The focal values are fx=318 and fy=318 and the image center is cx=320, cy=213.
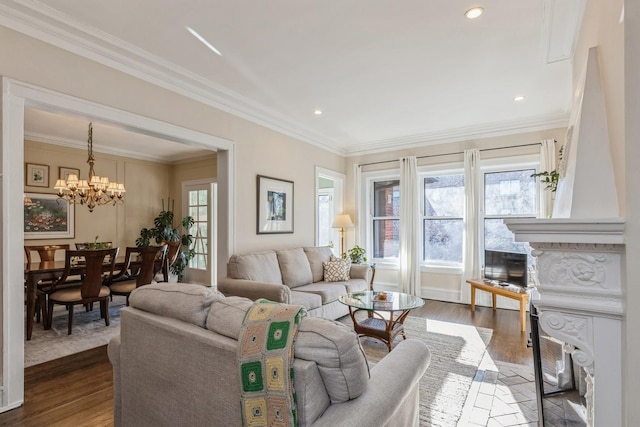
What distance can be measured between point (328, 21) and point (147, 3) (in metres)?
1.23

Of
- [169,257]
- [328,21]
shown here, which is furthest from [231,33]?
[169,257]

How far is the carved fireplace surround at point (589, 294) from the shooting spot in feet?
3.93

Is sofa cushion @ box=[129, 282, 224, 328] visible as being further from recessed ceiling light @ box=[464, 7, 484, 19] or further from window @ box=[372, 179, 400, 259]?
window @ box=[372, 179, 400, 259]

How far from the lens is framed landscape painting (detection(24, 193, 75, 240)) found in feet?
16.3

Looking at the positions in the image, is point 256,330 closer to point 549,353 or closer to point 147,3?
point 549,353

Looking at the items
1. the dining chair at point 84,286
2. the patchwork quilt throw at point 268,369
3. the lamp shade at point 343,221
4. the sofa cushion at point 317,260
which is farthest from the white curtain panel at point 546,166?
the dining chair at point 84,286

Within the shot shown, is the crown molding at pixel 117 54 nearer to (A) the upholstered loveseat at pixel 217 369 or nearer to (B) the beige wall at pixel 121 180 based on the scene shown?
(A) the upholstered loveseat at pixel 217 369

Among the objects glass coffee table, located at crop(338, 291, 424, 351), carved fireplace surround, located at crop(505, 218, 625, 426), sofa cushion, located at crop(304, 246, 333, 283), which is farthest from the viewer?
sofa cushion, located at crop(304, 246, 333, 283)

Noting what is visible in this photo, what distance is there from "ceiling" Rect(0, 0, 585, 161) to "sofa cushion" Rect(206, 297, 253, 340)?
6.37ft

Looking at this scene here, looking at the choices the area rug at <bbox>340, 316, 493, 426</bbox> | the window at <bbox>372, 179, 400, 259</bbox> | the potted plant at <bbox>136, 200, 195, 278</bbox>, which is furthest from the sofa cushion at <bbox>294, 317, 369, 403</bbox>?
the potted plant at <bbox>136, 200, 195, 278</bbox>

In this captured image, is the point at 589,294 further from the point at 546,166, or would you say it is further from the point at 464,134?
the point at 464,134

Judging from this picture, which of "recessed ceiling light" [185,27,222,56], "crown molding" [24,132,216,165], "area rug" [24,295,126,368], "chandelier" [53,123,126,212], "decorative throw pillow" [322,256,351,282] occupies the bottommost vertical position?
"area rug" [24,295,126,368]

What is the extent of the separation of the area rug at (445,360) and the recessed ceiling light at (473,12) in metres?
2.77

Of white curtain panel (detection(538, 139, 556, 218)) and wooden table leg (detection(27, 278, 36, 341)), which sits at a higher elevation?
white curtain panel (detection(538, 139, 556, 218))
